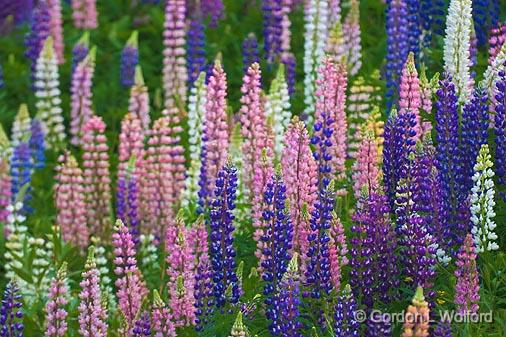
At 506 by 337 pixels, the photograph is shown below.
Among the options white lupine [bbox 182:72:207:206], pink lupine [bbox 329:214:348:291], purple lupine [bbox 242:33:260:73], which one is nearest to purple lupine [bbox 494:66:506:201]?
pink lupine [bbox 329:214:348:291]

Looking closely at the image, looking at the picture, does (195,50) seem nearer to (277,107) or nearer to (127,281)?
(277,107)

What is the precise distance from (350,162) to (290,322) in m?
3.20

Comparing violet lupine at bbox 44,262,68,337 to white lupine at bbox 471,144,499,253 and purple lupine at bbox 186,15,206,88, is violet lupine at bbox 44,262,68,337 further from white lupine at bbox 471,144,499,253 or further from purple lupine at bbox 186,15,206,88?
purple lupine at bbox 186,15,206,88

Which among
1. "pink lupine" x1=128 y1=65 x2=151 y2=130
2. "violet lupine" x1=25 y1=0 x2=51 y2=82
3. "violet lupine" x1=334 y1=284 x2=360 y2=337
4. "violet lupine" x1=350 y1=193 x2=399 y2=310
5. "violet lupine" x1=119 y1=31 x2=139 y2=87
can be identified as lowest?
"violet lupine" x1=334 y1=284 x2=360 y2=337

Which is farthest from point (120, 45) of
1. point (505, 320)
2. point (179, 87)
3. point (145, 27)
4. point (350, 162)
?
point (505, 320)

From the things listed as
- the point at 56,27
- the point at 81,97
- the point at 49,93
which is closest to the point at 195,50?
the point at 81,97

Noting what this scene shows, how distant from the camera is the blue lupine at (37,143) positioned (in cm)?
1232

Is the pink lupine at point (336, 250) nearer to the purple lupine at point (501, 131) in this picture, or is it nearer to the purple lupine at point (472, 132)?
the purple lupine at point (472, 132)

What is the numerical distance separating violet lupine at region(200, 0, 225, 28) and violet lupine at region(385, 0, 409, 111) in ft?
10.9

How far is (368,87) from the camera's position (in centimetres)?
1063

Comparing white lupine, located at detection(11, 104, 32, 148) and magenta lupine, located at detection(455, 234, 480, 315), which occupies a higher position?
white lupine, located at detection(11, 104, 32, 148)

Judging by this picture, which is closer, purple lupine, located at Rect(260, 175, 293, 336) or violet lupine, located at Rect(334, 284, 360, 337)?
violet lupine, located at Rect(334, 284, 360, 337)

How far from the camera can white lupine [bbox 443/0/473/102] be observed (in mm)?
8422

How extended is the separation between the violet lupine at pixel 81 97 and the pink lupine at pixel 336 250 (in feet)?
17.9
